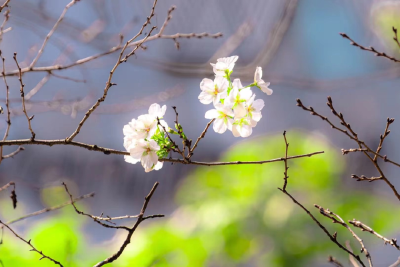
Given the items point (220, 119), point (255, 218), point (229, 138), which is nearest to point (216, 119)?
point (220, 119)

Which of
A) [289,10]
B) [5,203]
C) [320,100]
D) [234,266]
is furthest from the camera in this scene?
[320,100]

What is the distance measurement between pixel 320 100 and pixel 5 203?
2257mm

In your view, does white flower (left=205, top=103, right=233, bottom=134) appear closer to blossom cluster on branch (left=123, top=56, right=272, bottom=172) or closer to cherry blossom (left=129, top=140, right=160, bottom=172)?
blossom cluster on branch (left=123, top=56, right=272, bottom=172)

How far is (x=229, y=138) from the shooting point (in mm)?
2682

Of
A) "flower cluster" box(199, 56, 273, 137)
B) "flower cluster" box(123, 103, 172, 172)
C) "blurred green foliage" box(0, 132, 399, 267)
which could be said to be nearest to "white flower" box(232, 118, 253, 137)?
"flower cluster" box(199, 56, 273, 137)

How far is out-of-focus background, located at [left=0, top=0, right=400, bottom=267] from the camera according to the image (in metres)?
2.10

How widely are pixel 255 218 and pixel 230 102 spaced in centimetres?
174

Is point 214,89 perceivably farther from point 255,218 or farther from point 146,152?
point 255,218

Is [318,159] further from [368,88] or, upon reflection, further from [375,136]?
[368,88]

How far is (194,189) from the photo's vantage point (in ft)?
8.34

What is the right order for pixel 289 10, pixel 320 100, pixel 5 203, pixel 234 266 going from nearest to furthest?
pixel 234 266, pixel 289 10, pixel 5 203, pixel 320 100

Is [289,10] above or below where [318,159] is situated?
above

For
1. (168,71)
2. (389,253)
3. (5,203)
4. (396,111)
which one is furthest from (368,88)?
(5,203)

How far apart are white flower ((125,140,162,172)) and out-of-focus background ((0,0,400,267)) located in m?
1.44
